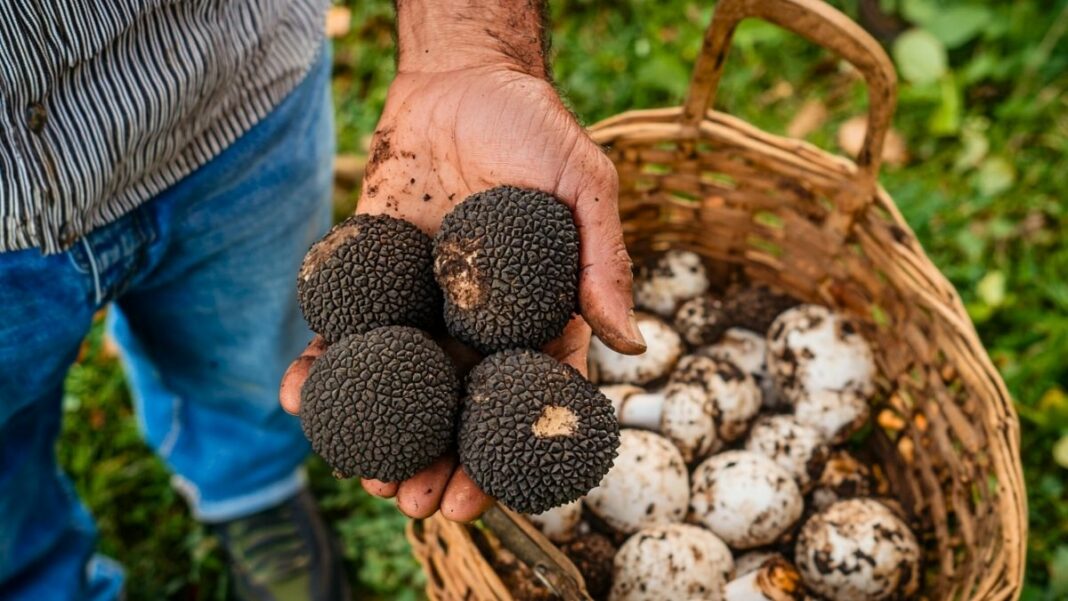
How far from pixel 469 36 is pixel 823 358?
1.10m

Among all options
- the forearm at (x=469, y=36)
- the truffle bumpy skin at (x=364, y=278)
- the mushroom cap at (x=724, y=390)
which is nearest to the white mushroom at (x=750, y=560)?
the mushroom cap at (x=724, y=390)

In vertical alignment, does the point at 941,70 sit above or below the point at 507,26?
below

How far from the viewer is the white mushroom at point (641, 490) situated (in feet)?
6.42

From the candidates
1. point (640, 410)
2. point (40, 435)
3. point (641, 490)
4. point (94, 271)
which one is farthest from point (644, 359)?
point (40, 435)

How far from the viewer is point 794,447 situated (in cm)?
208

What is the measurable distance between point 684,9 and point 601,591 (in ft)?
8.00

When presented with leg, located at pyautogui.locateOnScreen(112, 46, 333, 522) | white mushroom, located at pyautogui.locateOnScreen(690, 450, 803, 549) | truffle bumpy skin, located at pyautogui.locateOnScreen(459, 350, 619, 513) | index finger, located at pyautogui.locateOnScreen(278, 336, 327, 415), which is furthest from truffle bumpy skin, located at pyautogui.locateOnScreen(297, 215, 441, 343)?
white mushroom, located at pyautogui.locateOnScreen(690, 450, 803, 549)

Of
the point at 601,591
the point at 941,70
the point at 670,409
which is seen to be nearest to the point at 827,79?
the point at 941,70

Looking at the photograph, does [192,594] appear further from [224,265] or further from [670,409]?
[670,409]

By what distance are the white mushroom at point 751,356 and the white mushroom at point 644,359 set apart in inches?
3.8

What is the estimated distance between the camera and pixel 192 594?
2635 mm

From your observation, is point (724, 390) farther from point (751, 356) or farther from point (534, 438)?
point (534, 438)

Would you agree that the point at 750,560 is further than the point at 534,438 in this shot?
Yes

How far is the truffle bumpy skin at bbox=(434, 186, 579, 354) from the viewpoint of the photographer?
1503mm
